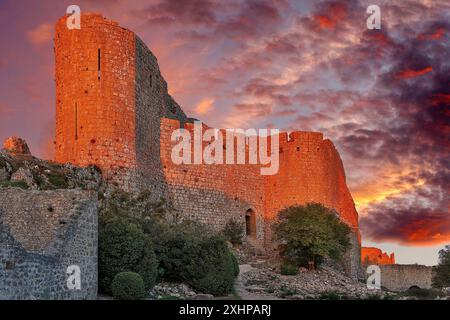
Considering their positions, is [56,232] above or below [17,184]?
below

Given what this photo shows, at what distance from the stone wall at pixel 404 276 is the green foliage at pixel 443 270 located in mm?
10366

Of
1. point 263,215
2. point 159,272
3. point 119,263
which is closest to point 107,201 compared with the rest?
point 159,272

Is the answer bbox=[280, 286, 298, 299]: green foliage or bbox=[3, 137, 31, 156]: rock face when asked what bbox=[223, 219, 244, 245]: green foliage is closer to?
bbox=[280, 286, 298, 299]: green foliage

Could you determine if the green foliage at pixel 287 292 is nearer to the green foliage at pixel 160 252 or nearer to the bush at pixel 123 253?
the green foliage at pixel 160 252

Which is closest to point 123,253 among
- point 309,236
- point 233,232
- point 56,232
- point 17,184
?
point 56,232

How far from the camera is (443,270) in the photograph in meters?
40.1

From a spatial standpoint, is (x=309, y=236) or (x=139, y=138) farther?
(x=309, y=236)

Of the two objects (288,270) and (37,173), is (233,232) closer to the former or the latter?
(288,270)

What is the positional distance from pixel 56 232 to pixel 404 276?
38224mm

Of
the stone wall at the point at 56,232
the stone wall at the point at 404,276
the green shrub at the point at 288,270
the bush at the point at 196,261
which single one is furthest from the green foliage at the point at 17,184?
the stone wall at the point at 404,276

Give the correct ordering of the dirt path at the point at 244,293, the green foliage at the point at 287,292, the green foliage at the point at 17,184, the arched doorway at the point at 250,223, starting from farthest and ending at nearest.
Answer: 1. the arched doorway at the point at 250,223
2. the green foliage at the point at 287,292
3. the dirt path at the point at 244,293
4. the green foliage at the point at 17,184

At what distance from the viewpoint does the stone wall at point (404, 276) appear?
51031mm

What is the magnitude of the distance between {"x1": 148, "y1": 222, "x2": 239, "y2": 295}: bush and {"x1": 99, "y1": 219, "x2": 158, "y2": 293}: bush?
193 cm
